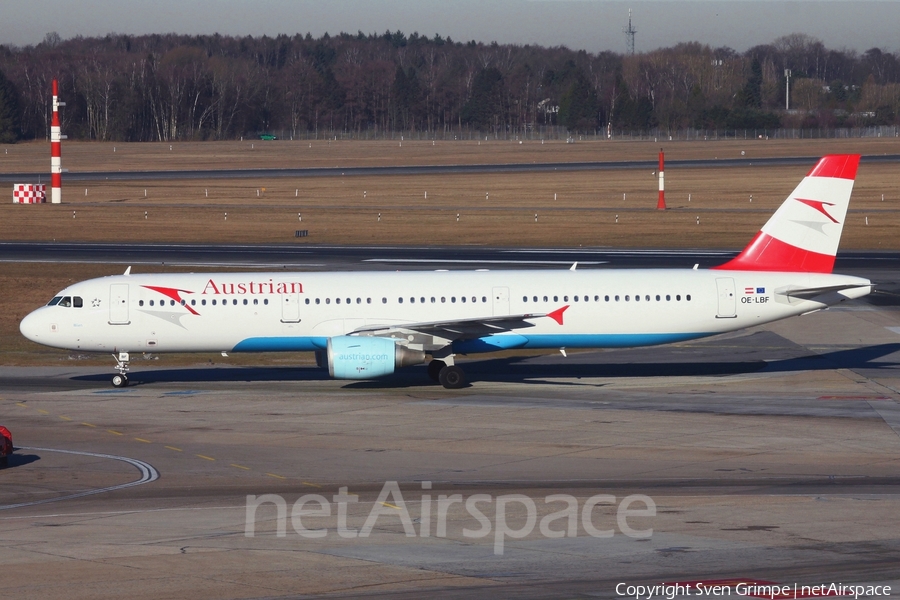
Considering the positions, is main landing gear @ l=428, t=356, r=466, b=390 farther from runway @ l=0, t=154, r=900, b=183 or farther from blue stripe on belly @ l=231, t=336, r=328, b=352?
runway @ l=0, t=154, r=900, b=183

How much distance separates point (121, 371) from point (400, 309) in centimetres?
980

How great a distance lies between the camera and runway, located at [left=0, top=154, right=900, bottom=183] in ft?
409

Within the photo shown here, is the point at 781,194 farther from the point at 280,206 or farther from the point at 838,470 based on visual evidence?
the point at 838,470

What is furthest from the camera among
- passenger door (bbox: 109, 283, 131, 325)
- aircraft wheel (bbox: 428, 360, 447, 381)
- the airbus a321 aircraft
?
aircraft wheel (bbox: 428, 360, 447, 381)

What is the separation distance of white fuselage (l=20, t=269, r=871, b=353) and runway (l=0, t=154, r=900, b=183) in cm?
8725

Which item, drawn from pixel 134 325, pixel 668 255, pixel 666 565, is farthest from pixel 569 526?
pixel 668 255

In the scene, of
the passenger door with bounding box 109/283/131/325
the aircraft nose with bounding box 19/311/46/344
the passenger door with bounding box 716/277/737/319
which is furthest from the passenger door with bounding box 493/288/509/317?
the aircraft nose with bounding box 19/311/46/344

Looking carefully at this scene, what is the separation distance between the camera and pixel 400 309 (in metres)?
36.0

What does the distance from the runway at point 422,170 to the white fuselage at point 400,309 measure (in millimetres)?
87251

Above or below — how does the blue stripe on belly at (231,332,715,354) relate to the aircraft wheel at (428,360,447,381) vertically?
above

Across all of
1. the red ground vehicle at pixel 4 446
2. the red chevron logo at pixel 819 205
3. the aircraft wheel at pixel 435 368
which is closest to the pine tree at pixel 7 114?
the aircraft wheel at pixel 435 368

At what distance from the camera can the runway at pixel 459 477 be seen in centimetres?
1689

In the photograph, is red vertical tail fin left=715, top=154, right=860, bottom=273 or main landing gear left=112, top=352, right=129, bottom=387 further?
red vertical tail fin left=715, top=154, right=860, bottom=273

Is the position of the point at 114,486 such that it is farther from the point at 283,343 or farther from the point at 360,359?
the point at 283,343
